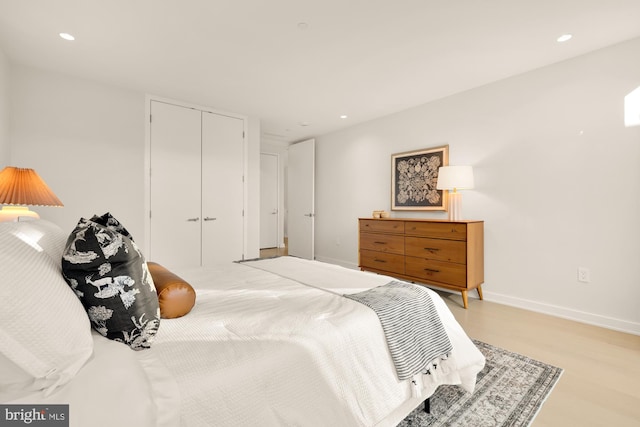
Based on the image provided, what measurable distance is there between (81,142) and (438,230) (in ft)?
13.4

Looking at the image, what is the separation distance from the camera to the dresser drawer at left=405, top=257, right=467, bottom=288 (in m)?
3.12

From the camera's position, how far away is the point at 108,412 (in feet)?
2.23

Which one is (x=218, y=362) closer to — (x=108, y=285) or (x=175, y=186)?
(x=108, y=285)

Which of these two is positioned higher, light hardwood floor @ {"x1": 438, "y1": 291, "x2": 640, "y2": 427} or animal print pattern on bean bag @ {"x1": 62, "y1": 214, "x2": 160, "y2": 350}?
animal print pattern on bean bag @ {"x1": 62, "y1": 214, "x2": 160, "y2": 350}

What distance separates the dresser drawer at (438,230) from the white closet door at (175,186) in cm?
284

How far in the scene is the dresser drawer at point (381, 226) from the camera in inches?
146

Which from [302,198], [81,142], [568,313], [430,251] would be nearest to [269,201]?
[302,198]

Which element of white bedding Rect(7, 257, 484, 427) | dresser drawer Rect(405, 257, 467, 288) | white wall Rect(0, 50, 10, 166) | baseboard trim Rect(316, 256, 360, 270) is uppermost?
white wall Rect(0, 50, 10, 166)

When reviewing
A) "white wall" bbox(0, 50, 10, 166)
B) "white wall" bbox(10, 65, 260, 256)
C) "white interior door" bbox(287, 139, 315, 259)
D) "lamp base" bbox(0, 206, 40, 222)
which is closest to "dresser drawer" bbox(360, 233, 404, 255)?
"white interior door" bbox(287, 139, 315, 259)

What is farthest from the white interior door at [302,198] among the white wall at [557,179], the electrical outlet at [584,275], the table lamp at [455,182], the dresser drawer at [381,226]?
the electrical outlet at [584,275]

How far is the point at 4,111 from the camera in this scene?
2838 millimetres

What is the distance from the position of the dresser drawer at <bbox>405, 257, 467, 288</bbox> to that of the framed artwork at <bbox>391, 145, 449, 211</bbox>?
81cm

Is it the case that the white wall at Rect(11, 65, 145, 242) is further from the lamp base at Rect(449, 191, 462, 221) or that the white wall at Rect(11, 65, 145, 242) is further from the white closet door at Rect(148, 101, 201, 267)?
the lamp base at Rect(449, 191, 462, 221)

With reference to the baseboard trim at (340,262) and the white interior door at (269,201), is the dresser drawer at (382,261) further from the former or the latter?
Answer: the white interior door at (269,201)
